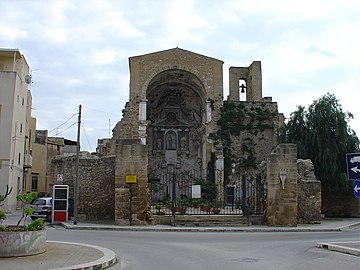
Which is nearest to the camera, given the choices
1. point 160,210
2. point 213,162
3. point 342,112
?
point 160,210

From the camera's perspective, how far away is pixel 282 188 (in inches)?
854

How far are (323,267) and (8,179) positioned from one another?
1088 inches

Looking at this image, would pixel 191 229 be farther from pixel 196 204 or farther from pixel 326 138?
pixel 326 138

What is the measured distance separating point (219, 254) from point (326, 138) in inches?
795

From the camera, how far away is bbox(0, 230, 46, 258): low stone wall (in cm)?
1002

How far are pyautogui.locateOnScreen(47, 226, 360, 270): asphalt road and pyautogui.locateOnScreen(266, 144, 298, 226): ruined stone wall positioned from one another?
5.64 m

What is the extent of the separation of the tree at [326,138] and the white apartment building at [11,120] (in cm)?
2025

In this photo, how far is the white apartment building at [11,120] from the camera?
32594mm

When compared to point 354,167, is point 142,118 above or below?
above

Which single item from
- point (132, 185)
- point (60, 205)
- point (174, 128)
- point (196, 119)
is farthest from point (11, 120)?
point (196, 119)

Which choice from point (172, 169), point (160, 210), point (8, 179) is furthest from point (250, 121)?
point (8, 179)

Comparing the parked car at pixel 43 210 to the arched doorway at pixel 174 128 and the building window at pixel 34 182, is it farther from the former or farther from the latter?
the building window at pixel 34 182

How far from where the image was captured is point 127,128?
37.1m

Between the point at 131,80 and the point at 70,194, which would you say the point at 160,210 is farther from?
the point at 131,80
